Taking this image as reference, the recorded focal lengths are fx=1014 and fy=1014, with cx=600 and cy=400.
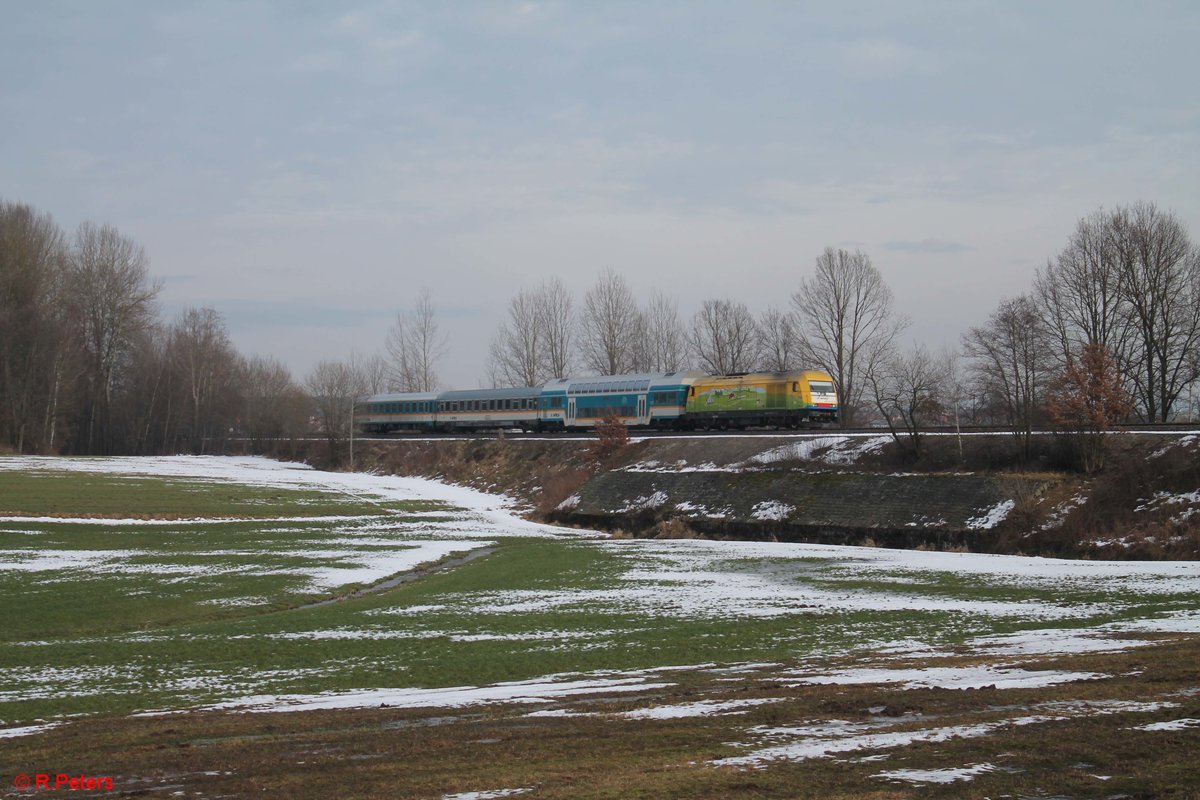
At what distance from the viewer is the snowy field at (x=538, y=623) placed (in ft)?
45.6

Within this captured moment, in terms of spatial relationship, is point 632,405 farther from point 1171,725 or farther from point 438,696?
point 1171,725

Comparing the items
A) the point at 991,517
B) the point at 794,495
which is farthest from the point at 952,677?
the point at 794,495

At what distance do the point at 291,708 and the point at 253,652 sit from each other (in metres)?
5.40

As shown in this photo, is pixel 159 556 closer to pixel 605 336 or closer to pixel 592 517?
pixel 592 517

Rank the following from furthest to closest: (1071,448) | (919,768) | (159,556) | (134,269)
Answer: (134,269) < (1071,448) < (159,556) < (919,768)

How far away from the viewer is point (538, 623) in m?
21.4

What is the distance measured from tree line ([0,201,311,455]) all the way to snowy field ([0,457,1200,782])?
2244 inches

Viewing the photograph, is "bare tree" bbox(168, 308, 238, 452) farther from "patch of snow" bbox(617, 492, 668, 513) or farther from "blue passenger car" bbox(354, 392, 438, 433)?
"patch of snow" bbox(617, 492, 668, 513)

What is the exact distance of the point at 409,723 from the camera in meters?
11.6

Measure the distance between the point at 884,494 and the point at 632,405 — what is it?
32906mm

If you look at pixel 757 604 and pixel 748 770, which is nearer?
pixel 748 770

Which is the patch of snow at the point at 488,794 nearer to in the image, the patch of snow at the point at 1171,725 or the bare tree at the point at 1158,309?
the patch of snow at the point at 1171,725

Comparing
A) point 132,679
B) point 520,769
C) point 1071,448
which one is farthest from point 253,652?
point 1071,448

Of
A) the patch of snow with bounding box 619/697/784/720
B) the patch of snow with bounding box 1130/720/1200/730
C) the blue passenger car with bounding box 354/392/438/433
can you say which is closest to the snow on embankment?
the patch of snow with bounding box 619/697/784/720
